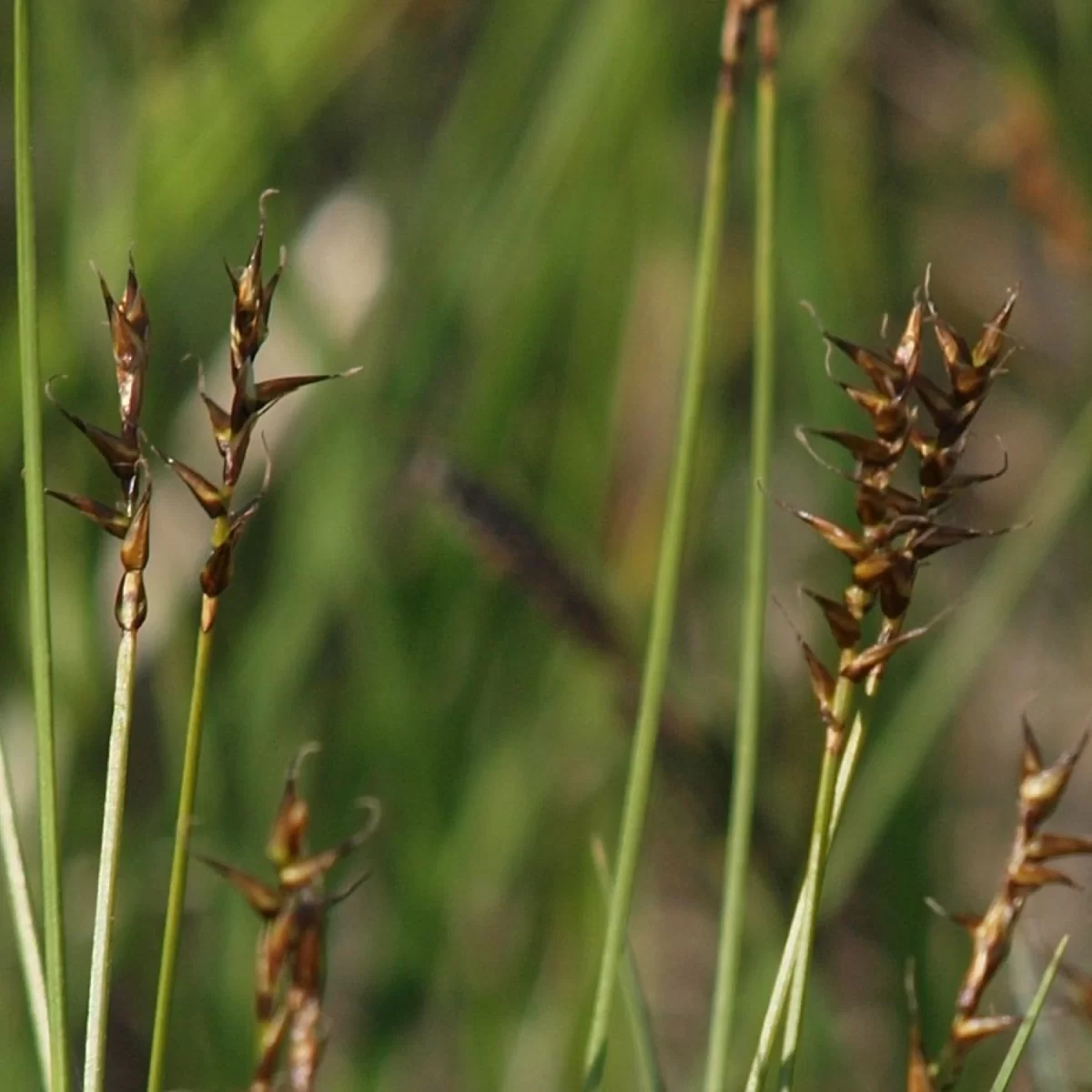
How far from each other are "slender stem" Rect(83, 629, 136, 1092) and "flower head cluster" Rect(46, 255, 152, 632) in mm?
11

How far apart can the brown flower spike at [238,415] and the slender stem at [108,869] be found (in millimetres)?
24

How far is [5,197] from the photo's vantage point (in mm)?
1697

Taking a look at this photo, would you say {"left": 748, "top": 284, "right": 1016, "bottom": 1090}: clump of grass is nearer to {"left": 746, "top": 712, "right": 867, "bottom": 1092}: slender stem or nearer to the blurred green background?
{"left": 746, "top": 712, "right": 867, "bottom": 1092}: slender stem

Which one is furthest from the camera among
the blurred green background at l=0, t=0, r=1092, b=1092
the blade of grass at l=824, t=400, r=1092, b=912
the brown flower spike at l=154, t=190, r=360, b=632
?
the blurred green background at l=0, t=0, r=1092, b=1092

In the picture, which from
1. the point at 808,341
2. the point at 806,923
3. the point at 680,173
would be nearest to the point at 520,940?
the point at 808,341

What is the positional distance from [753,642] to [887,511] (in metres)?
0.07

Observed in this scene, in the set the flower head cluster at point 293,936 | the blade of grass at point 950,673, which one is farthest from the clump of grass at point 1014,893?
the blade of grass at point 950,673

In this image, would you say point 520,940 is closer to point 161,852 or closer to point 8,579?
point 161,852

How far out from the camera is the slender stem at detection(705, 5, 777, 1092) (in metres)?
0.40

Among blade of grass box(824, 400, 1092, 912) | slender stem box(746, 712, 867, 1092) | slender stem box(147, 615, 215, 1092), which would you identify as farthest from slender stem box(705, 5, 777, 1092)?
blade of grass box(824, 400, 1092, 912)

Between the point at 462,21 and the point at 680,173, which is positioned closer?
the point at 680,173

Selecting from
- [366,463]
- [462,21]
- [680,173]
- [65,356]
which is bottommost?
[366,463]

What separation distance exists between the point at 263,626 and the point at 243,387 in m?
0.88

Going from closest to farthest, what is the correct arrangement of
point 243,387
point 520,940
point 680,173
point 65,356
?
point 243,387 < point 65,356 < point 520,940 < point 680,173
